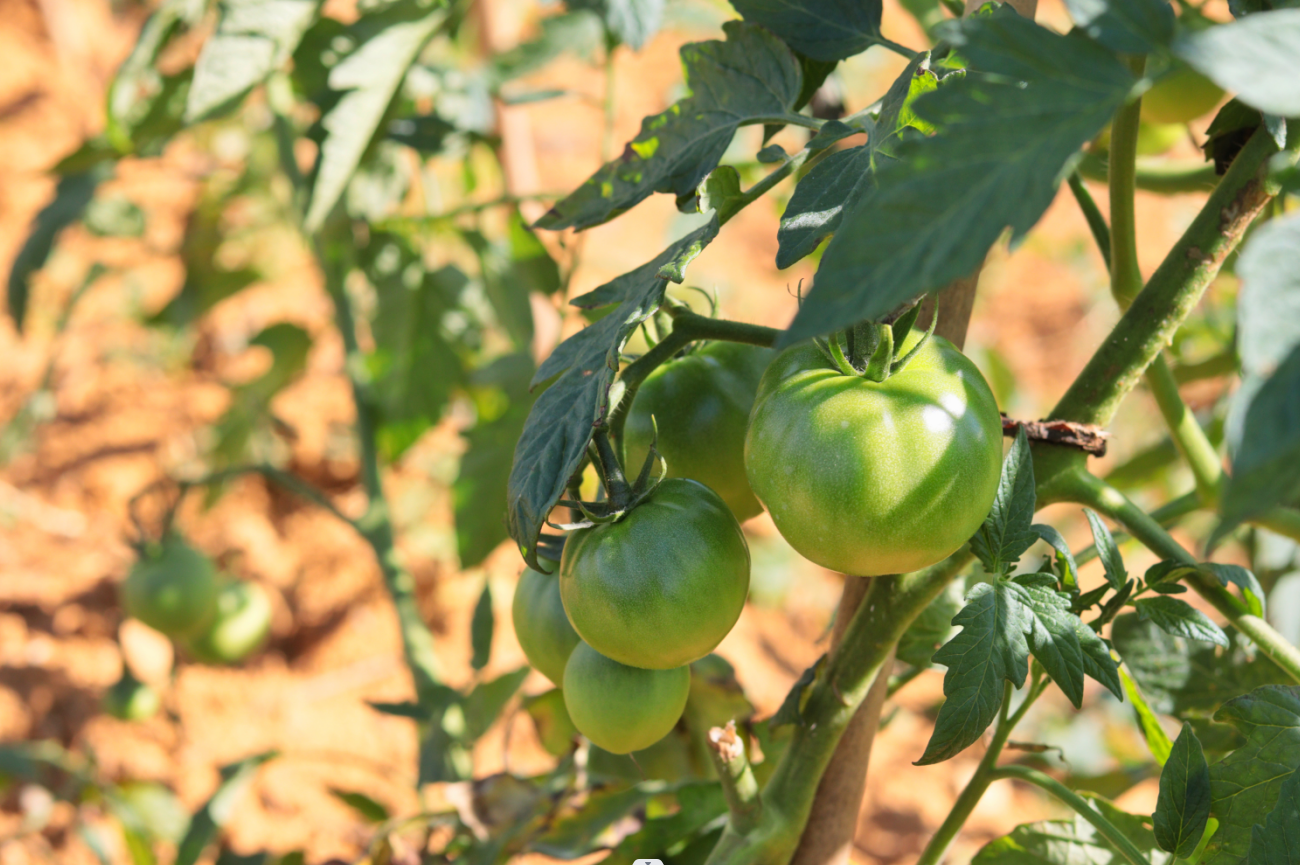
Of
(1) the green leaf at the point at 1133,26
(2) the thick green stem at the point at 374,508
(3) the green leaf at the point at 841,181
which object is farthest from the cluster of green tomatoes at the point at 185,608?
(1) the green leaf at the point at 1133,26

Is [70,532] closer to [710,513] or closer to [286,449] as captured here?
[286,449]

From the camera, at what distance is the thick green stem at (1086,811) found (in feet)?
1.38

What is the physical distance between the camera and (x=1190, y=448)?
51 centimetres

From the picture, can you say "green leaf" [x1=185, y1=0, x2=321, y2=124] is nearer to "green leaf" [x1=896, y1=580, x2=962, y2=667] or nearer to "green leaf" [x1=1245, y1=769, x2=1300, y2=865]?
"green leaf" [x1=896, y1=580, x2=962, y2=667]

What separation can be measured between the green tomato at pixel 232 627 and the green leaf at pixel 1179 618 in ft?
3.89

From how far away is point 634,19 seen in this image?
0.62m

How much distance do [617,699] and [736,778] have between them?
0.24 feet

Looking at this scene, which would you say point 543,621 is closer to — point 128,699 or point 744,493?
point 744,493

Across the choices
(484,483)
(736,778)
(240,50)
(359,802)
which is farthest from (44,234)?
(736,778)

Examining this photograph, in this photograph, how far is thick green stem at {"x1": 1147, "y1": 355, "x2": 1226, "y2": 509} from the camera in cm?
50

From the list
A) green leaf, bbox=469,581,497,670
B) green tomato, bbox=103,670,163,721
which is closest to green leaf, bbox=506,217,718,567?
green leaf, bbox=469,581,497,670

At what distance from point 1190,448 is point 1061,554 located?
0.55 ft

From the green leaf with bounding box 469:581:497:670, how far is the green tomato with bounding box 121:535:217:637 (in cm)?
63

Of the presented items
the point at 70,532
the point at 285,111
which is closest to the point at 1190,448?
the point at 285,111
